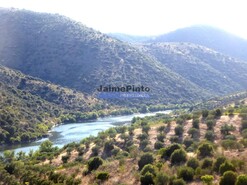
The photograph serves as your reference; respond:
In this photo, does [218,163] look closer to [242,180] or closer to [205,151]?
[242,180]

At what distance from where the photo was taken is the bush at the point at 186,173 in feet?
104

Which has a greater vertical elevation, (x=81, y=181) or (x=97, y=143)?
(x=81, y=181)

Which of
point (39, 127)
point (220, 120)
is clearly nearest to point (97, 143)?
point (220, 120)

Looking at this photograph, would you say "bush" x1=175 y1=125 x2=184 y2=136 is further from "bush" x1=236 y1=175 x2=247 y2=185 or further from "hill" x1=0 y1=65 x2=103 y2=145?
"hill" x1=0 y1=65 x2=103 y2=145

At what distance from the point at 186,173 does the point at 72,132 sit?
122m

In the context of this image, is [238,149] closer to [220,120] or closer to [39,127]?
[220,120]

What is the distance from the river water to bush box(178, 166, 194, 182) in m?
94.9

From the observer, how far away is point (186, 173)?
32.0 metres

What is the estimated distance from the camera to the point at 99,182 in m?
39.2

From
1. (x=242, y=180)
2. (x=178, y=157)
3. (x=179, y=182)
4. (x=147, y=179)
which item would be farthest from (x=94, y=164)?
(x=242, y=180)

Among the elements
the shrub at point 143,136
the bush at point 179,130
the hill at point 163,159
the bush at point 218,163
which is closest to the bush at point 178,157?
the hill at point 163,159

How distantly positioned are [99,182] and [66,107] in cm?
16298

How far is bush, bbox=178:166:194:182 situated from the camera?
31844 mm

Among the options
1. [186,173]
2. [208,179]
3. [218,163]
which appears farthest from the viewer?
[218,163]
